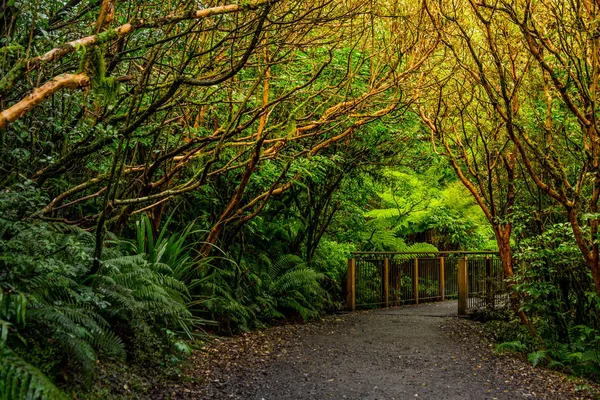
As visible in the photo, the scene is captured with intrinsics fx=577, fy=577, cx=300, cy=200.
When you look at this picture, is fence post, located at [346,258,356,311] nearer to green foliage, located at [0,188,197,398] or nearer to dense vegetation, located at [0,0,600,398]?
dense vegetation, located at [0,0,600,398]

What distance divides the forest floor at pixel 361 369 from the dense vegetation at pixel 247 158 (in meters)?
0.55

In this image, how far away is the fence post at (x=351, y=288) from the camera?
48.5 ft

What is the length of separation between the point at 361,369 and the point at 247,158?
445 cm

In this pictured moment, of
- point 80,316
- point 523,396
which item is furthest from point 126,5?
point 523,396

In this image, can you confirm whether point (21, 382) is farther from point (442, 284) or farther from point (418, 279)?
point (442, 284)

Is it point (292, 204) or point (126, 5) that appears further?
point (292, 204)

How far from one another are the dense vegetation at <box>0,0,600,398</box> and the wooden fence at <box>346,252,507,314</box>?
25.9 inches

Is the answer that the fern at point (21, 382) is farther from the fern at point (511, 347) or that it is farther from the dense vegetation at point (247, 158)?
the fern at point (511, 347)

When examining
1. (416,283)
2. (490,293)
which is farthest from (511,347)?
(416,283)

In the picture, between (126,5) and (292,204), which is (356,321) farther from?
(126,5)

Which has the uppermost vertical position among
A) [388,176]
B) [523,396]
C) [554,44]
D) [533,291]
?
[554,44]

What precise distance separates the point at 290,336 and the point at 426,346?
2.27 meters

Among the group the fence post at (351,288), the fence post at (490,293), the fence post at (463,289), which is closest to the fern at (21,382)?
the fence post at (490,293)

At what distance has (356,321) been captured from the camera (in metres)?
12.3
